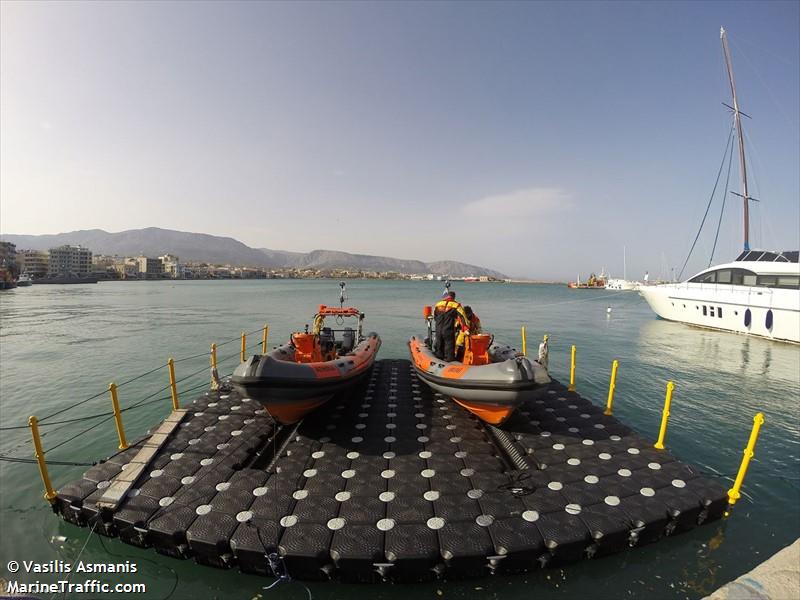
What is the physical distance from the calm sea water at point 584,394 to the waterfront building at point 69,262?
107 meters

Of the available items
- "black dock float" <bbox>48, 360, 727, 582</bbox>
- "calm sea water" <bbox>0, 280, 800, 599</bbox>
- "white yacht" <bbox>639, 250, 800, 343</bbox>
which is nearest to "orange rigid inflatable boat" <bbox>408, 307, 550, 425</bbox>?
"black dock float" <bbox>48, 360, 727, 582</bbox>

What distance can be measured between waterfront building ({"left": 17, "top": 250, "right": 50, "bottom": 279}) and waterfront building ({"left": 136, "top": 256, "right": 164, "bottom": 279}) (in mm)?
25864

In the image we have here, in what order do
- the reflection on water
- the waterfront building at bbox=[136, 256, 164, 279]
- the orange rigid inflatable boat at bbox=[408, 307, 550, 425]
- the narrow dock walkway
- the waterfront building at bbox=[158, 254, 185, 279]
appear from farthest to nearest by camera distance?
the waterfront building at bbox=[158, 254, 185, 279]
the waterfront building at bbox=[136, 256, 164, 279]
the reflection on water
the orange rigid inflatable boat at bbox=[408, 307, 550, 425]
the narrow dock walkway

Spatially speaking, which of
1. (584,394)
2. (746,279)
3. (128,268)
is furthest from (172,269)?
(746,279)

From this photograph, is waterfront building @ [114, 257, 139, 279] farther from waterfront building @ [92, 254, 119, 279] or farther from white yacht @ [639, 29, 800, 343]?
white yacht @ [639, 29, 800, 343]

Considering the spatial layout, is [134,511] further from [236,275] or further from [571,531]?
[236,275]

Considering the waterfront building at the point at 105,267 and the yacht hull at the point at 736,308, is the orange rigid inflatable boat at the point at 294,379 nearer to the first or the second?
the yacht hull at the point at 736,308

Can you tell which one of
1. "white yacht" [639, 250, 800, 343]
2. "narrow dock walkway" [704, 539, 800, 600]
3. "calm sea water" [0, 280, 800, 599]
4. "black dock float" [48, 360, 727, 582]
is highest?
"white yacht" [639, 250, 800, 343]

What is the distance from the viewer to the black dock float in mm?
3436

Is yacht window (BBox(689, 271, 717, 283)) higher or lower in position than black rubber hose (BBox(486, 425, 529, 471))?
higher

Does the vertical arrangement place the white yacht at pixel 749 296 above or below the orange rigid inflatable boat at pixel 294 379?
above

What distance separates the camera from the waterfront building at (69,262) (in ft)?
325

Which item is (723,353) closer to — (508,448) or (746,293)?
(746,293)

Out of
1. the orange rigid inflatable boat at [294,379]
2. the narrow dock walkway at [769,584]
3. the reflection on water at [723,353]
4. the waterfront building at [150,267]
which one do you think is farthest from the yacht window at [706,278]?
the waterfront building at [150,267]
